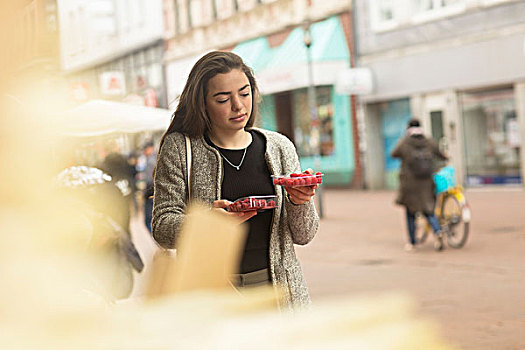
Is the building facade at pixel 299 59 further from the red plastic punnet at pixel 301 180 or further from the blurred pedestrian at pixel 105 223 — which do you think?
the red plastic punnet at pixel 301 180

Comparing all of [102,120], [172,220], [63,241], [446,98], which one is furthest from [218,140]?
[446,98]

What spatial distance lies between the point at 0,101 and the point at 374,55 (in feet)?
71.3

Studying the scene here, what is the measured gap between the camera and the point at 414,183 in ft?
34.2

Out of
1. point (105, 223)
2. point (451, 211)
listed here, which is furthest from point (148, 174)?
point (105, 223)

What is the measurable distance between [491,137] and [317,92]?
630 centimetres

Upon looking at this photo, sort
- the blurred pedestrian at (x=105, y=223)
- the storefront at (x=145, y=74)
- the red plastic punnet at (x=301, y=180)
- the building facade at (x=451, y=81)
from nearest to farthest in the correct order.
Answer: the blurred pedestrian at (x=105, y=223) < the red plastic punnet at (x=301, y=180) < the building facade at (x=451, y=81) < the storefront at (x=145, y=74)

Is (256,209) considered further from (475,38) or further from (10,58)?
(475,38)

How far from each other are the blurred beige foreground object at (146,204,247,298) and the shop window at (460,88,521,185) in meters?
18.4

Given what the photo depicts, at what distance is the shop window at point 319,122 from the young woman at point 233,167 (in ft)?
66.5

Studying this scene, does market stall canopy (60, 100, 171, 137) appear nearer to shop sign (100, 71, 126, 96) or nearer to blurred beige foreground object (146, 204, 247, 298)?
blurred beige foreground object (146, 204, 247, 298)

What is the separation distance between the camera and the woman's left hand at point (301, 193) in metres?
Answer: 2.13

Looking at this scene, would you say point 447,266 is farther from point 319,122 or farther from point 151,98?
point 151,98

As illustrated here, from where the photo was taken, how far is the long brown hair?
7.31ft

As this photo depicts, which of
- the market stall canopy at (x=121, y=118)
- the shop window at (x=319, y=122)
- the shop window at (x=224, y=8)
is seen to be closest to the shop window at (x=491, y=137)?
the shop window at (x=319, y=122)
